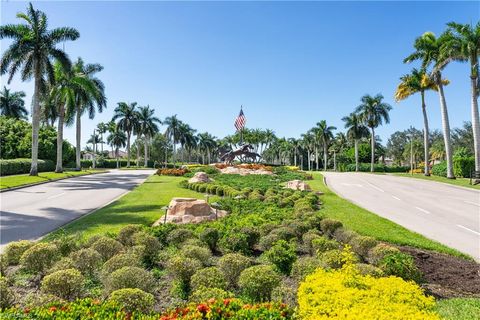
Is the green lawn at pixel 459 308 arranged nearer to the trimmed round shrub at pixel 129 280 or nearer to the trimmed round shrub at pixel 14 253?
the trimmed round shrub at pixel 129 280

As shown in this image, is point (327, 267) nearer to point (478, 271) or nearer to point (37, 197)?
point (478, 271)

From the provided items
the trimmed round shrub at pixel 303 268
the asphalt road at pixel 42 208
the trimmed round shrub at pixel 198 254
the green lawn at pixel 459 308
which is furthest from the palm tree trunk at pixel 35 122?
the green lawn at pixel 459 308

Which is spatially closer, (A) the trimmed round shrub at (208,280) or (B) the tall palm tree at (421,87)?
(A) the trimmed round shrub at (208,280)

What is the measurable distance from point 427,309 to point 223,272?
4021 millimetres

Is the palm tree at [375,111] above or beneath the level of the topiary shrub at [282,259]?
above

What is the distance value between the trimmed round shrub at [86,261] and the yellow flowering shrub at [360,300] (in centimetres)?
498

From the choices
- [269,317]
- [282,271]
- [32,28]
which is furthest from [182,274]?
[32,28]

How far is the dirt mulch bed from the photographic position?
7.64 meters

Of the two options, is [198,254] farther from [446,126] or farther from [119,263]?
[446,126]

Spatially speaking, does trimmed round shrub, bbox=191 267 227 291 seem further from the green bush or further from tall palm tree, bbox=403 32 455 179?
tall palm tree, bbox=403 32 455 179

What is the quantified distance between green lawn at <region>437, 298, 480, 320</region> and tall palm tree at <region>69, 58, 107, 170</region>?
45913mm

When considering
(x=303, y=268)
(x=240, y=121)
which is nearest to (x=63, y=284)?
(x=303, y=268)

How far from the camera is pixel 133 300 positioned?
5.90 metres

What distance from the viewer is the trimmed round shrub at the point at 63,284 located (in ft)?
22.0
